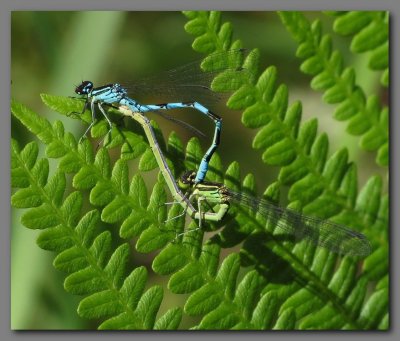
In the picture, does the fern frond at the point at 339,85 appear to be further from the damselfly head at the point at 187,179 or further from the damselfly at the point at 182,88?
the damselfly head at the point at 187,179

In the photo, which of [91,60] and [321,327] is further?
[91,60]

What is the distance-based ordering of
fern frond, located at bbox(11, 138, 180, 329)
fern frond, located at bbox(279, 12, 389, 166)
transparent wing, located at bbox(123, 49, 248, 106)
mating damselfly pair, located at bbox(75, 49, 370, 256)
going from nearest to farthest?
fern frond, located at bbox(11, 138, 180, 329)
mating damselfly pair, located at bbox(75, 49, 370, 256)
transparent wing, located at bbox(123, 49, 248, 106)
fern frond, located at bbox(279, 12, 389, 166)

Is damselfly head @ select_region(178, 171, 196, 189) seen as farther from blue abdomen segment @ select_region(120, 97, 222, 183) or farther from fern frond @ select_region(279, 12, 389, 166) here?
fern frond @ select_region(279, 12, 389, 166)

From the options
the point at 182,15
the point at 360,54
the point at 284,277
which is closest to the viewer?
the point at 284,277

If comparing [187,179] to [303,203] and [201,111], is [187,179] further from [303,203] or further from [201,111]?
[303,203]

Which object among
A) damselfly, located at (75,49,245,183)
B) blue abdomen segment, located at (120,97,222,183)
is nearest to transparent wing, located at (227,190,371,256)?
blue abdomen segment, located at (120,97,222,183)

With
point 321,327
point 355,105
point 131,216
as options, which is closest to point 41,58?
point 131,216

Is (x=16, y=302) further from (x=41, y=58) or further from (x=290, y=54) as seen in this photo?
(x=290, y=54)

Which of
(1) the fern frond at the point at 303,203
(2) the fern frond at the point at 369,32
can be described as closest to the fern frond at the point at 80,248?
(1) the fern frond at the point at 303,203
